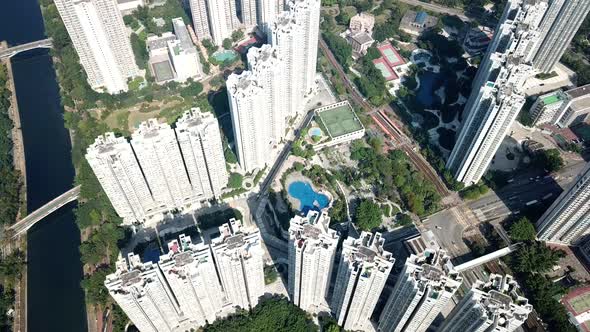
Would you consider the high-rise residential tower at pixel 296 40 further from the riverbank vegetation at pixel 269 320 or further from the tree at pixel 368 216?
the riverbank vegetation at pixel 269 320

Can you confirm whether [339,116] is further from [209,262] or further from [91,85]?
[91,85]

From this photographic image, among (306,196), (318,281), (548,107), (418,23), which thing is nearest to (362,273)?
(318,281)

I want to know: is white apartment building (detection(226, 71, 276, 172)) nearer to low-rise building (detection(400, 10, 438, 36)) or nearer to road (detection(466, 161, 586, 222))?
road (detection(466, 161, 586, 222))

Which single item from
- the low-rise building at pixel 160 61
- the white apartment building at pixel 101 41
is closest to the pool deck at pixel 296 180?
the low-rise building at pixel 160 61

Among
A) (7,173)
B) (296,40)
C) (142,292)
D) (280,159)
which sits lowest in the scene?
(7,173)

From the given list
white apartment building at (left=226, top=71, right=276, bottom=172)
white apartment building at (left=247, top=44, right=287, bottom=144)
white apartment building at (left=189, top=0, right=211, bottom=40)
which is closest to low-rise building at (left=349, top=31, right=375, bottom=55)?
white apartment building at (left=247, top=44, right=287, bottom=144)

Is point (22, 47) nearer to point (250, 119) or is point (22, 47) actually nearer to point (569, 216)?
point (250, 119)

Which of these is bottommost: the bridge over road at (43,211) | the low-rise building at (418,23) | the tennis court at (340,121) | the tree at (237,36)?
the bridge over road at (43,211)
